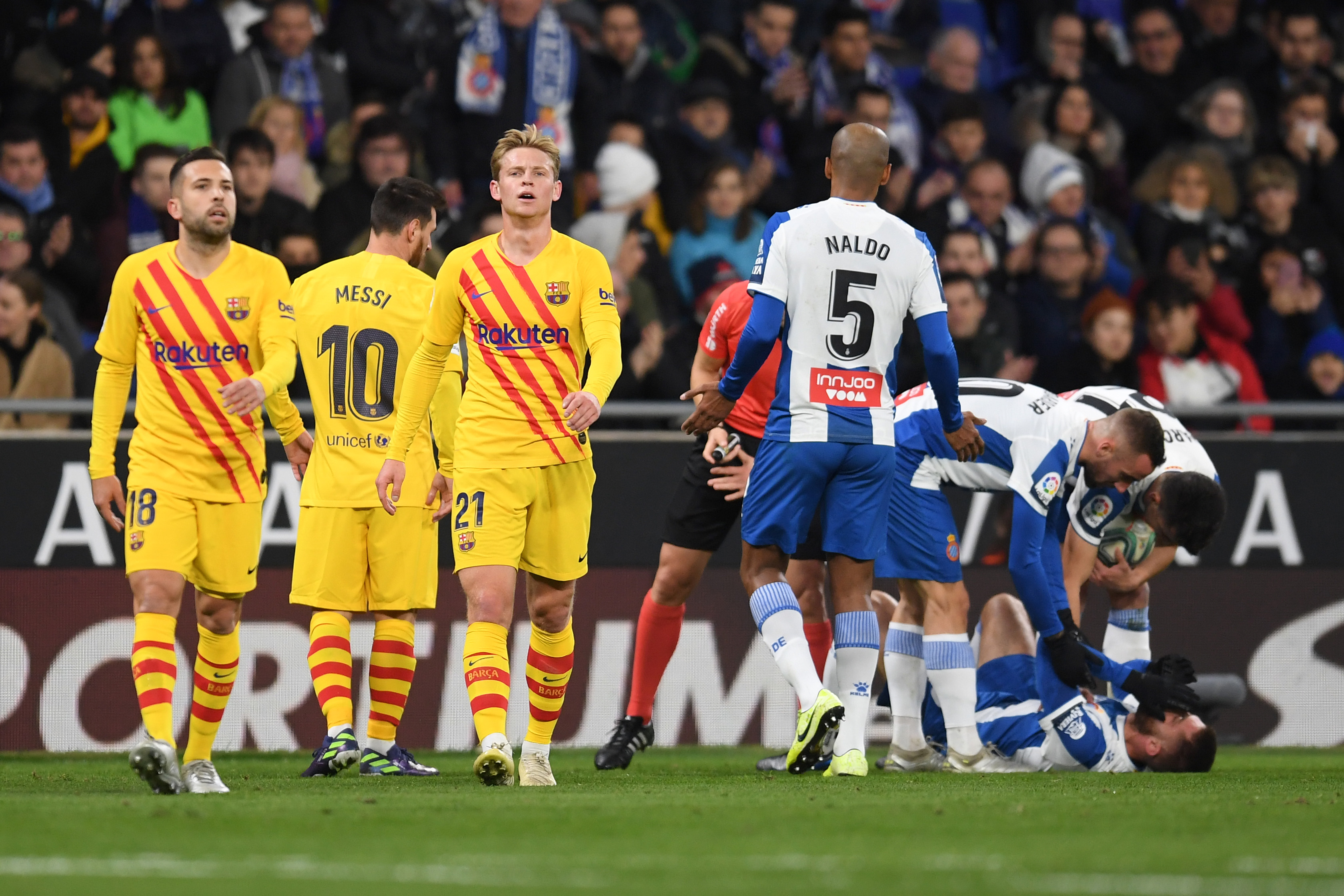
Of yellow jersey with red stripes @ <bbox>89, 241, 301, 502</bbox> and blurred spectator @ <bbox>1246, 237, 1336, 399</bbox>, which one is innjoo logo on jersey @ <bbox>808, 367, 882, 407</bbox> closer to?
yellow jersey with red stripes @ <bbox>89, 241, 301, 502</bbox>

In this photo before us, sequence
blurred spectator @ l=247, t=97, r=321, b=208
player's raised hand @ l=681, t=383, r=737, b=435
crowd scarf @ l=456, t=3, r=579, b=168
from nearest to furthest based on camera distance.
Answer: player's raised hand @ l=681, t=383, r=737, b=435 → blurred spectator @ l=247, t=97, r=321, b=208 → crowd scarf @ l=456, t=3, r=579, b=168

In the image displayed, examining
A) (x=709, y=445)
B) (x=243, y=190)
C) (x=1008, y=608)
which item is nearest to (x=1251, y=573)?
(x=1008, y=608)

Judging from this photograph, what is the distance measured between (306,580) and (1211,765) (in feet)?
13.8

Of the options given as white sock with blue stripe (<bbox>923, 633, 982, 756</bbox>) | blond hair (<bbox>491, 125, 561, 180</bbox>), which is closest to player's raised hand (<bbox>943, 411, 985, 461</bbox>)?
white sock with blue stripe (<bbox>923, 633, 982, 756</bbox>)

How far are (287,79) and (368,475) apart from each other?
5.05 m

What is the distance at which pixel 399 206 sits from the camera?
800 cm

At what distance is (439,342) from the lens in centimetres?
710

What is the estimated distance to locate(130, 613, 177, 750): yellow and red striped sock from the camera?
6.49 meters

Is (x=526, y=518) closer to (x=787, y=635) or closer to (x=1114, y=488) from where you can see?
(x=787, y=635)

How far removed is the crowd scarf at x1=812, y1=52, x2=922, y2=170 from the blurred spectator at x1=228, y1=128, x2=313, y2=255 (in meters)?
4.03

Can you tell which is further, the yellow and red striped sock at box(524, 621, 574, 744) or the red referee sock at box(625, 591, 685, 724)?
the red referee sock at box(625, 591, 685, 724)

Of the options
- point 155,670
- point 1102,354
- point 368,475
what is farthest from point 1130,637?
point 155,670

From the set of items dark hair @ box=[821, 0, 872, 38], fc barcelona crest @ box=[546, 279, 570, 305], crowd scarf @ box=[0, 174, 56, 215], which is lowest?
fc barcelona crest @ box=[546, 279, 570, 305]

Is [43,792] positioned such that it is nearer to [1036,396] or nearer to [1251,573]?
[1036,396]
